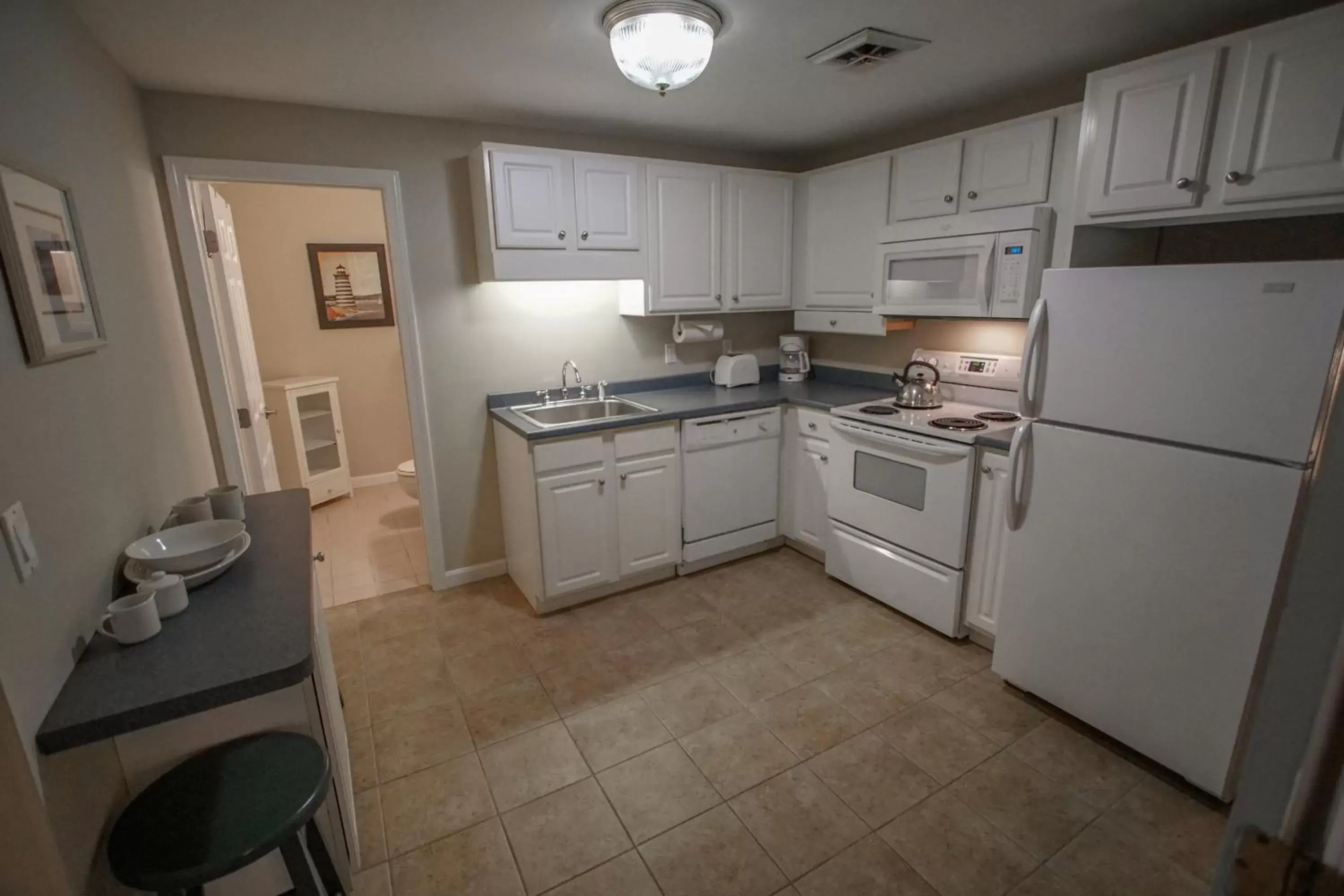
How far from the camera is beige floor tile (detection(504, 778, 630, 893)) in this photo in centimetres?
169

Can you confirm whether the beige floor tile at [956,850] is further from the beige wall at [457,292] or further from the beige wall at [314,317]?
the beige wall at [314,317]

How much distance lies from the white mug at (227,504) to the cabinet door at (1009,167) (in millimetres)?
3017

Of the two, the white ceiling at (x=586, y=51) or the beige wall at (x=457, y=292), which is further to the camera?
the beige wall at (x=457, y=292)

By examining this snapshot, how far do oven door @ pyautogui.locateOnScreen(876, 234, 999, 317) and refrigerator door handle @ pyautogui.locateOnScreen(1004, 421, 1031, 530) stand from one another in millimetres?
686

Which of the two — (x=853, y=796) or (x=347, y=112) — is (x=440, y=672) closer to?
(x=853, y=796)

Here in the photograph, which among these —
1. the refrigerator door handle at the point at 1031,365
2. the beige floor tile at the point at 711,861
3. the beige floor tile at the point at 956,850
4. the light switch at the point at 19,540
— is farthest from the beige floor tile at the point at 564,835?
the refrigerator door handle at the point at 1031,365

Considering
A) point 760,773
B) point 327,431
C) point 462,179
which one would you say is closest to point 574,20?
point 462,179

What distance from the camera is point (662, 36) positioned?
5.84 ft

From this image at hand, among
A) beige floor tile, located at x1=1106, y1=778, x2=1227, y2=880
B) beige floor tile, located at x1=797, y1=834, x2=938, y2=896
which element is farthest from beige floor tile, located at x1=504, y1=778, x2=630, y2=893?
beige floor tile, located at x1=1106, y1=778, x2=1227, y2=880

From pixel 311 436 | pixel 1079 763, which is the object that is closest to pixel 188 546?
pixel 1079 763

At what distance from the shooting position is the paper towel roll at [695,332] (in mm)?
3582

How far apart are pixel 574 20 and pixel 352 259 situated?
11.6ft

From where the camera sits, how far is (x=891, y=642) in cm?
272

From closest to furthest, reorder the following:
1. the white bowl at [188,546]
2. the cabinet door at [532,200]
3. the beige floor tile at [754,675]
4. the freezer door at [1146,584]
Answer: the white bowl at [188,546], the freezer door at [1146,584], the beige floor tile at [754,675], the cabinet door at [532,200]
